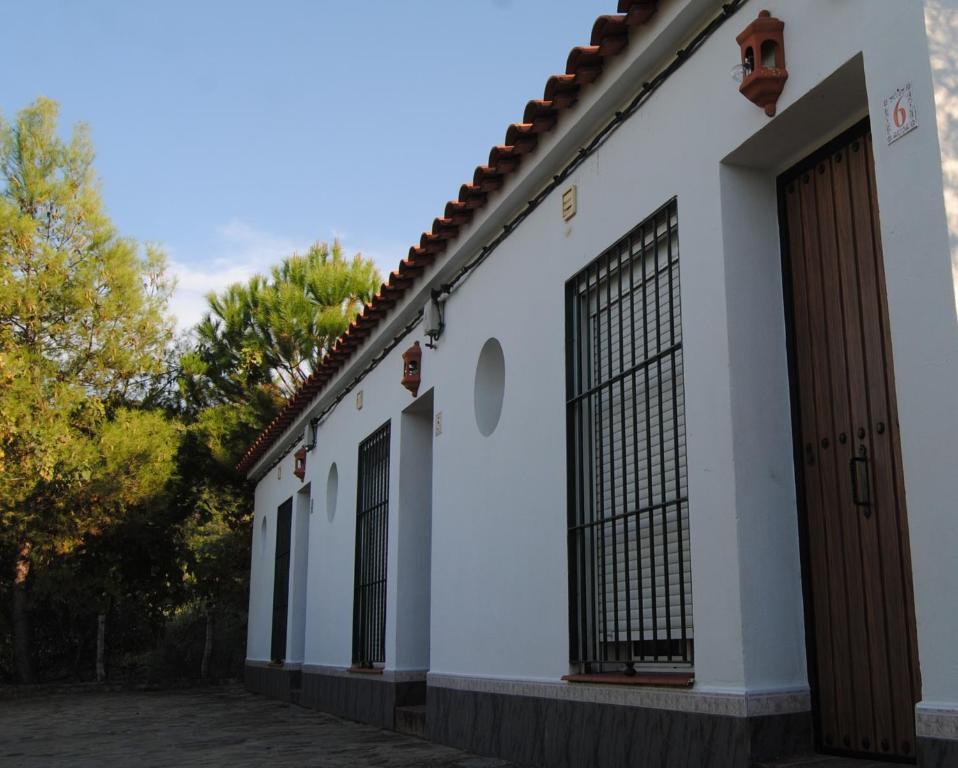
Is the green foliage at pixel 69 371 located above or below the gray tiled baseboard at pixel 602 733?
above

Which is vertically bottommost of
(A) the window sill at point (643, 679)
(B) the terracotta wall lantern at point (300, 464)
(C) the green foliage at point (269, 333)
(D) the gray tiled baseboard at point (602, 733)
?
(D) the gray tiled baseboard at point (602, 733)

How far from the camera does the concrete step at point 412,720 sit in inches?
292

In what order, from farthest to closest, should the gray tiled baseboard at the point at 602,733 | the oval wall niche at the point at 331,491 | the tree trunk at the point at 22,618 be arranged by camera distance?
the tree trunk at the point at 22,618 → the oval wall niche at the point at 331,491 → the gray tiled baseboard at the point at 602,733

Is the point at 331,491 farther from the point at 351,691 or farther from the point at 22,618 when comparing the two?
the point at 22,618

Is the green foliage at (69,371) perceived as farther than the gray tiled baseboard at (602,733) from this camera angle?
Yes

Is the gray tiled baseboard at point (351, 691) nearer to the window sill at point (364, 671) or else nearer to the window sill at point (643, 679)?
the window sill at point (364, 671)

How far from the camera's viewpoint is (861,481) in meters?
3.58

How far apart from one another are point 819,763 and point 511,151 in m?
3.84

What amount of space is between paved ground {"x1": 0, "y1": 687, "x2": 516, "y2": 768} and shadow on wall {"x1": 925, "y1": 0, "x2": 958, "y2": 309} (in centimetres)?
383

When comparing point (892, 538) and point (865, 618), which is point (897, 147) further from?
point (865, 618)

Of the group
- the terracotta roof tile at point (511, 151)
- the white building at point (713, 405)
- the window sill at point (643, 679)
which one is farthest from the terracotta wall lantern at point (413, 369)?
the window sill at point (643, 679)

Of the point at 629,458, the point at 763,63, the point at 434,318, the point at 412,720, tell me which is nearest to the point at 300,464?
the point at 434,318

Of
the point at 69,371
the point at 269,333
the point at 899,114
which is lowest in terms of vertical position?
the point at 899,114

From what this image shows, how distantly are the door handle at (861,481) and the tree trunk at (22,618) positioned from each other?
1515cm
